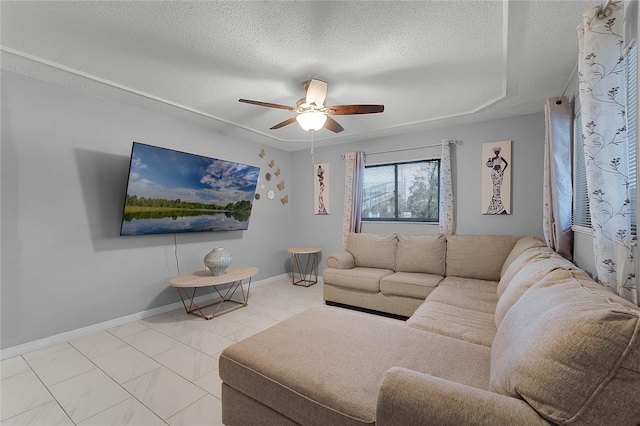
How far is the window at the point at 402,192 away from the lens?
402 centimetres

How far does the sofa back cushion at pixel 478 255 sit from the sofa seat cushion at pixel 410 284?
276 mm

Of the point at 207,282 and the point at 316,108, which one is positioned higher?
the point at 316,108

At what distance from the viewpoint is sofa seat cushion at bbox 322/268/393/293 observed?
3.31 m

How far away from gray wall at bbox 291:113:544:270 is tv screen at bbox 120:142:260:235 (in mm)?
1558

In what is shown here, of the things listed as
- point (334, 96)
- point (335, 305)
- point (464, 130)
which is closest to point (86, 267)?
point (335, 305)

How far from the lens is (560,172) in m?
2.36

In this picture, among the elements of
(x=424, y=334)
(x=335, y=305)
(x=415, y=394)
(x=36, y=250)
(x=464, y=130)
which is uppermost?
(x=464, y=130)

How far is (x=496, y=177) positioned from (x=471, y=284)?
59.6 inches

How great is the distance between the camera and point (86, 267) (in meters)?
2.74

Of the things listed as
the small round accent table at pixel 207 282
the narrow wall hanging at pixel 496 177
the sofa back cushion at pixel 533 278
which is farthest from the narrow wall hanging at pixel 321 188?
the sofa back cushion at pixel 533 278

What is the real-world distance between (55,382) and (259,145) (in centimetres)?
375

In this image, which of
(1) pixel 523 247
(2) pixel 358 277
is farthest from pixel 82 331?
(1) pixel 523 247

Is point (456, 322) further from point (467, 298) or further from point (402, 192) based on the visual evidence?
point (402, 192)

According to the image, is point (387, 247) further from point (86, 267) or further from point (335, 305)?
point (86, 267)
